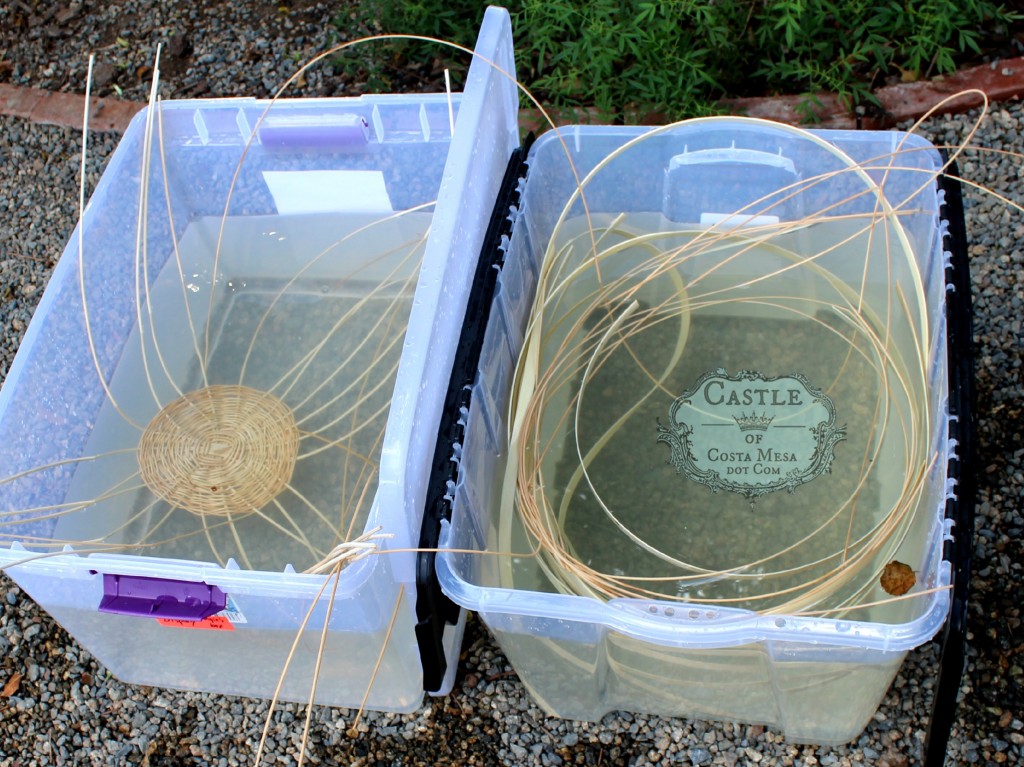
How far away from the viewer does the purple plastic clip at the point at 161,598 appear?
1.24 m

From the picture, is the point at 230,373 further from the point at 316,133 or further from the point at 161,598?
the point at 161,598

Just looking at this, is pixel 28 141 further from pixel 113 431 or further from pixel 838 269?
pixel 838 269

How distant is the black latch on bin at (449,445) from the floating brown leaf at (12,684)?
27.1 inches

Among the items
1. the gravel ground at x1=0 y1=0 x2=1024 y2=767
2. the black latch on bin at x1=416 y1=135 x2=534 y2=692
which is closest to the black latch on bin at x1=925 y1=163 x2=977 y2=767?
the gravel ground at x1=0 y1=0 x2=1024 y2=767

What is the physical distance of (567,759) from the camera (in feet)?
4.80

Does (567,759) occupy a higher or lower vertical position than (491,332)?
lower

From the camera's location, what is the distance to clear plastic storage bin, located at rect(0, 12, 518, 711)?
126 cm

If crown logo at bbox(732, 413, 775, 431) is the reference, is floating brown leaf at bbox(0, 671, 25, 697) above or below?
below

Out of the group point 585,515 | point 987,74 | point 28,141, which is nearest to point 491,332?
point 585,515

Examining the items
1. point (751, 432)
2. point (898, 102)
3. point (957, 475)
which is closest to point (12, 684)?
point (751, 432)

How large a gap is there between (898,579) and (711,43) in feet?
3.71

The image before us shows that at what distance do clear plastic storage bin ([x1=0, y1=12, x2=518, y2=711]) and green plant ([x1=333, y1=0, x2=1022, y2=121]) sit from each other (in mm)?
439

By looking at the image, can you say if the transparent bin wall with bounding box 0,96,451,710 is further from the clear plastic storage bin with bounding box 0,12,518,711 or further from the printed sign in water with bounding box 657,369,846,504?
the printed sign in water with bounding box 657,369,846,504

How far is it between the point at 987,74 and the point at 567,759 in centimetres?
150
